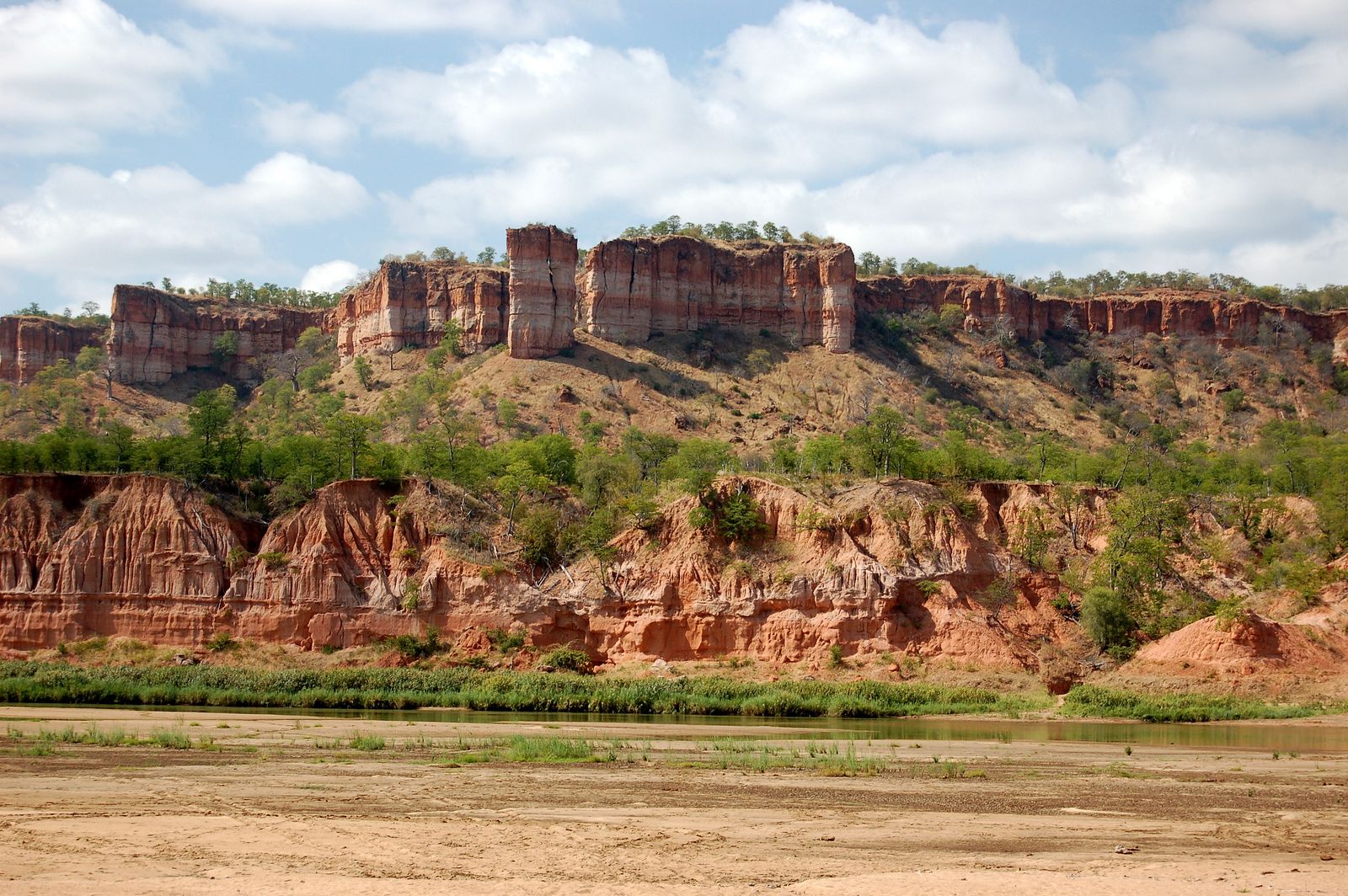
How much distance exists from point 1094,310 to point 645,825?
113 m

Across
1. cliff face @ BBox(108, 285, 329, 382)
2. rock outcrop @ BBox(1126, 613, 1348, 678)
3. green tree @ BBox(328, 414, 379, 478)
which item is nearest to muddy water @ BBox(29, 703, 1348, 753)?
rock outcrop @ BBox(1126, 613, 1348, 678)

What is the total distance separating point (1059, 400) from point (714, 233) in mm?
35406

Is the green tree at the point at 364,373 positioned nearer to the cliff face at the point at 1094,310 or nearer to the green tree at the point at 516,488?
the cliff face at the point at 1094,310

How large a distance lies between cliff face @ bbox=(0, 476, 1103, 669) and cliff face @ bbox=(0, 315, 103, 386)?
65503 millimetres

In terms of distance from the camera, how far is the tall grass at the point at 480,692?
4472cm

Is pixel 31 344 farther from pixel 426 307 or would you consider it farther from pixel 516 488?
pixel 516 488

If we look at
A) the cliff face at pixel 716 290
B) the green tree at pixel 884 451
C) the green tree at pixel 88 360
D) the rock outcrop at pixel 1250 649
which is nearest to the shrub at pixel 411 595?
the green tree at pixel 884 451

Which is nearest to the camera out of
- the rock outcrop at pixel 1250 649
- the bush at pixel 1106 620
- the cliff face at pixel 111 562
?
the rock outcrop at pixel 1250 649

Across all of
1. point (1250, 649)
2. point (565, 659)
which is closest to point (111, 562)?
point (565, 659)

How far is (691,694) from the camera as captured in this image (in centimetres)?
4628

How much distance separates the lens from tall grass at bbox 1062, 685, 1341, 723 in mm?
42594

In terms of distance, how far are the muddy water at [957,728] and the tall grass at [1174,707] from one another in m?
1.05

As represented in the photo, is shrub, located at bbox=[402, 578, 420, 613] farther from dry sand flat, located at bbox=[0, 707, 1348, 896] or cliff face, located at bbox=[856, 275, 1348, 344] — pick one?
cliff face, located at bbox=[856, 275, 1348, 344]

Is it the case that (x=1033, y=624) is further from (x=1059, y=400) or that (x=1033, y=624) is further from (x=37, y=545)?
(x=1059, y=400)
